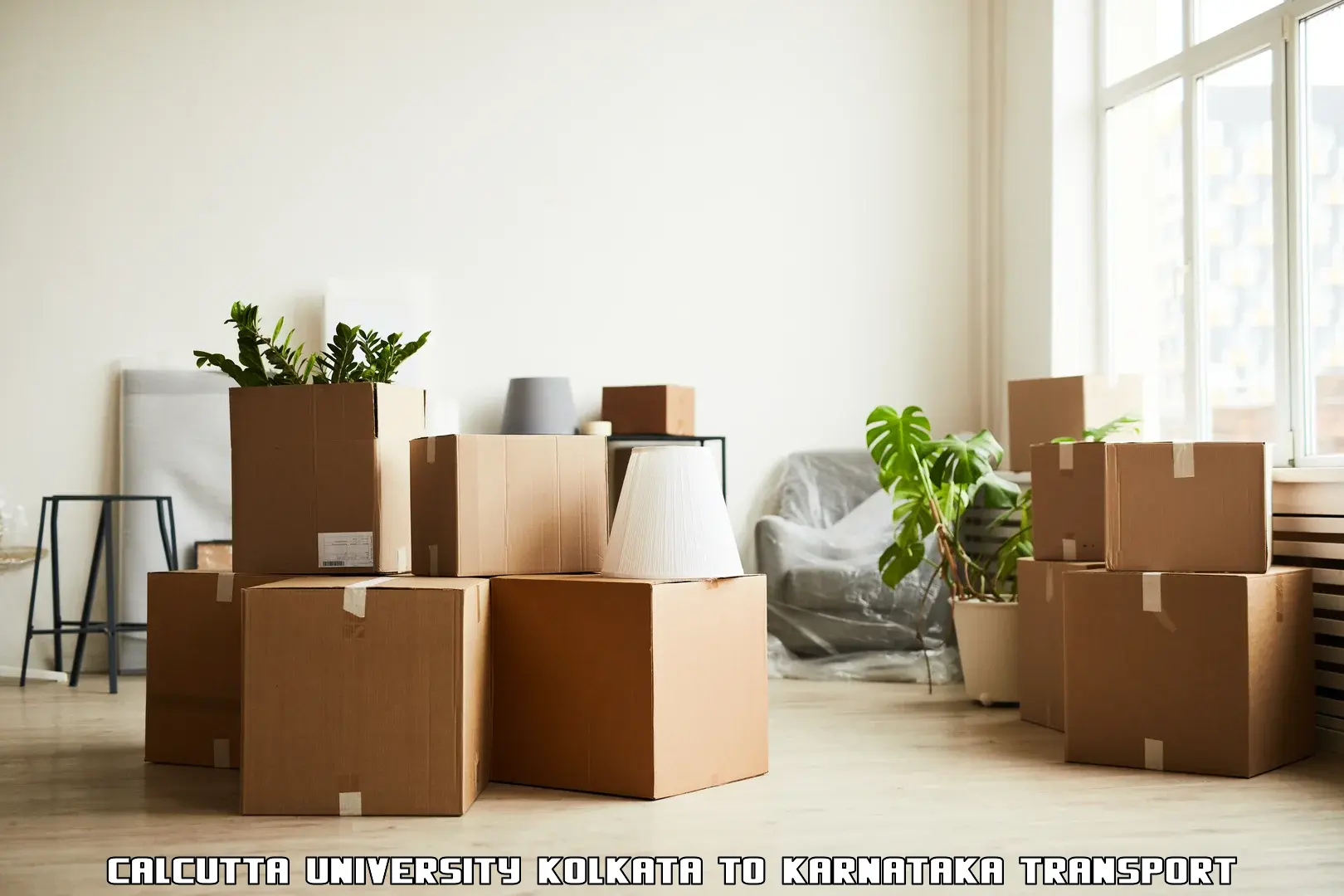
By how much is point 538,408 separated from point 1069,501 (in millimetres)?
1790

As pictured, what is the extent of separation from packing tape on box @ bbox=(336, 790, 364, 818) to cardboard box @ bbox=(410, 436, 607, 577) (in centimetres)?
48

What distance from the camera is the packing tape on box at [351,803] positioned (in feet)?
7.27

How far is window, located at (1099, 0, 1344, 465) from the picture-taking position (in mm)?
3123

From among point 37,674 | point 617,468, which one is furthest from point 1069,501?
point 37,674

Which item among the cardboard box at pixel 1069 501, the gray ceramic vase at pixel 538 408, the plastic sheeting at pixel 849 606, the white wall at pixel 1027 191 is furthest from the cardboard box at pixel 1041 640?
the gray ceramic vase at pixel 538 408

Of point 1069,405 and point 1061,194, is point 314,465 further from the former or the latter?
point 1061,194

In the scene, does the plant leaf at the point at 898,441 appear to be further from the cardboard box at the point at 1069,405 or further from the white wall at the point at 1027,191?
the white wall at the point at 1027,191

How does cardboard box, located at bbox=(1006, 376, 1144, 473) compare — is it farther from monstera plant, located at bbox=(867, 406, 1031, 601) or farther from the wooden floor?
the wooden floor

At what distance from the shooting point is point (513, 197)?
443cm

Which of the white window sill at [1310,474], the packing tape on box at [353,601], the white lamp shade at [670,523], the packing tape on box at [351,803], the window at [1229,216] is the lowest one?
the packing tape on box at [351,803]

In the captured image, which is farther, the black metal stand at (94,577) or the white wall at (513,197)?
the white wall at (513,197)

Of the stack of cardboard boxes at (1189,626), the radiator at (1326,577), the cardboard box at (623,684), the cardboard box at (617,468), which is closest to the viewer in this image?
the cardboard box at (623,684)

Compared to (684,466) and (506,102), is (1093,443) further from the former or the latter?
(506,102)

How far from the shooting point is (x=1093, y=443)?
10.3 ft
